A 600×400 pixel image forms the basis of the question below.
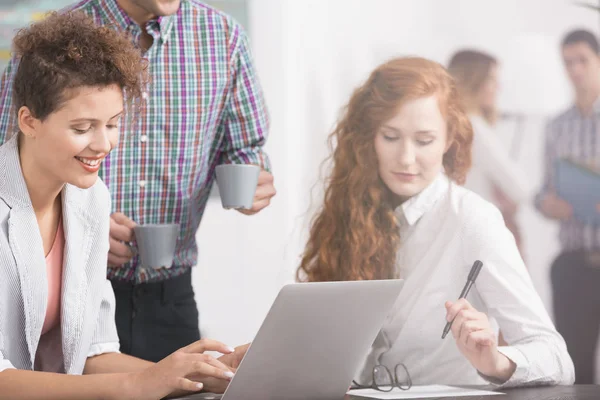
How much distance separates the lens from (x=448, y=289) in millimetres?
2070

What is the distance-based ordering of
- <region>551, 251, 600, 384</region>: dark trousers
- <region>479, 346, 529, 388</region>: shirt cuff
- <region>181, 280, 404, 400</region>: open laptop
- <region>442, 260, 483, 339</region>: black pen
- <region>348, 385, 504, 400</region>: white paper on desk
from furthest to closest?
<region>551, 251, 600, 384</region>: dark trousers → <region>442, 260, 483, 339</region>: black pen → <region>479, 346, 529, 388</region>: shirt cuff → <region>348, 385, 504, 400</region>: white paper on desk → <region>181, 280, 404, 400</region>: open laptop

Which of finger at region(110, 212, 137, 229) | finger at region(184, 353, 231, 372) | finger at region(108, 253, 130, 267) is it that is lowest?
finger at region(108, 253, 130, 267)

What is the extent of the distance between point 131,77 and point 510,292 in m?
1.08

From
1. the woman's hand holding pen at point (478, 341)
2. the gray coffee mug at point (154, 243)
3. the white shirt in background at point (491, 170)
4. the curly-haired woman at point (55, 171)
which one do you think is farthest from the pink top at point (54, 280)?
the white shirt in background at point (491, 170)

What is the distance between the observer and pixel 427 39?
7.15ft

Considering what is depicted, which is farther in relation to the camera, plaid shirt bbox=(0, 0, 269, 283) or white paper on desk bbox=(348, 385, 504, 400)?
plaid shirt bbox=(0, 0, 269, 283)

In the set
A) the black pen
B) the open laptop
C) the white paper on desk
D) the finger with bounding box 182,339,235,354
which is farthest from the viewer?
the black pen

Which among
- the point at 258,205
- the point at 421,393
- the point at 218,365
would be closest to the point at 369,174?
the point at 258,205

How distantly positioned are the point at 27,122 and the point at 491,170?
3.90ft

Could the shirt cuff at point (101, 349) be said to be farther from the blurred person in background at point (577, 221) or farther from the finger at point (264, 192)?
the blurred person in background at point (577, 221)

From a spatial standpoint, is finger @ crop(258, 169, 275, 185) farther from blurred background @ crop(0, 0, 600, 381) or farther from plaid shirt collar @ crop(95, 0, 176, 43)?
plaid shirt collar @ crop(95, 0, 176, 43)

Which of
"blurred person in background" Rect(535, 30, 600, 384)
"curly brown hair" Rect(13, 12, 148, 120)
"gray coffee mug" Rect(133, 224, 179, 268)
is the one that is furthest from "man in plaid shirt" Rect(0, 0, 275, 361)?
"blurred person in background" Rect(535, 30, 600, 384)

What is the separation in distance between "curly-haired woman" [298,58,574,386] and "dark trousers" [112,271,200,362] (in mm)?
338

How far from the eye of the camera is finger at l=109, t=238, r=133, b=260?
6.69 feet
